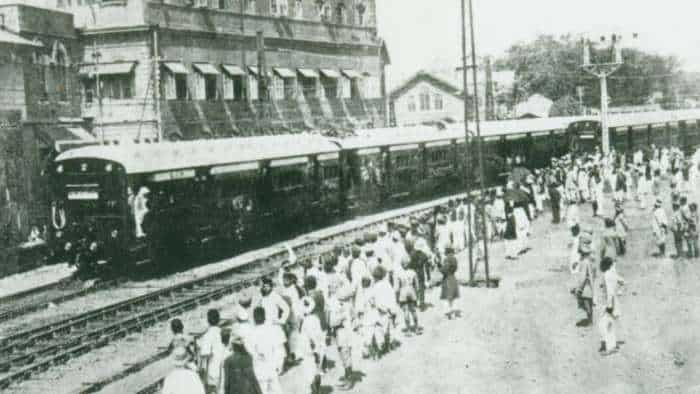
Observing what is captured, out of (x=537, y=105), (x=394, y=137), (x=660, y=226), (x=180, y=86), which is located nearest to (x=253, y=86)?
(x=180, y=86)

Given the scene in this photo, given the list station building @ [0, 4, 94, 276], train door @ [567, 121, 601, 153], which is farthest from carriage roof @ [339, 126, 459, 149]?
station building @ [0, 4, 94, 276]

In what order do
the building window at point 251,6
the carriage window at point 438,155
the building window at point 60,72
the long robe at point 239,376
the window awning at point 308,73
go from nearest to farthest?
the long robe at point 239,376, the building window at point 60,72, the carriage window at point 438,155, the building window at point 251,6, the window awning at point 308,73

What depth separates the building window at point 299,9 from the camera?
41.9m

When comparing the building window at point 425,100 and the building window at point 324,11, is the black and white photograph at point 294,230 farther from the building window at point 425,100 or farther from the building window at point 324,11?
the building window at point 425,100

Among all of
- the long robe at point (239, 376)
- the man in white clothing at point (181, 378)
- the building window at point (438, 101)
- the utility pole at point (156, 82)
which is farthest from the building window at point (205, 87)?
the building window at point (438, 101)

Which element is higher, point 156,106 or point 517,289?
point 156,106

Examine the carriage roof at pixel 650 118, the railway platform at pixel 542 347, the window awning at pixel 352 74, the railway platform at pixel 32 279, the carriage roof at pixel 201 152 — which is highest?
the window awning at pixel 352 74

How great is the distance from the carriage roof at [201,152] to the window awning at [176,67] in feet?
29.3

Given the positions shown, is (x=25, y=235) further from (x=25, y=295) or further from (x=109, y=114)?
(x=109, y=114)

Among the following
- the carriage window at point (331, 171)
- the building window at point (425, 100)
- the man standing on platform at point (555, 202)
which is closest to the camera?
the man standing on platform at point (555, 202)

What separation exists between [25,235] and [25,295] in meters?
5.75

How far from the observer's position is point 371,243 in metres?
14.1

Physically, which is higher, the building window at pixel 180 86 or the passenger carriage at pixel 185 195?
the building window at pixel 180 86

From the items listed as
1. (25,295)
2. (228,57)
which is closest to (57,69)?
(228,57)
